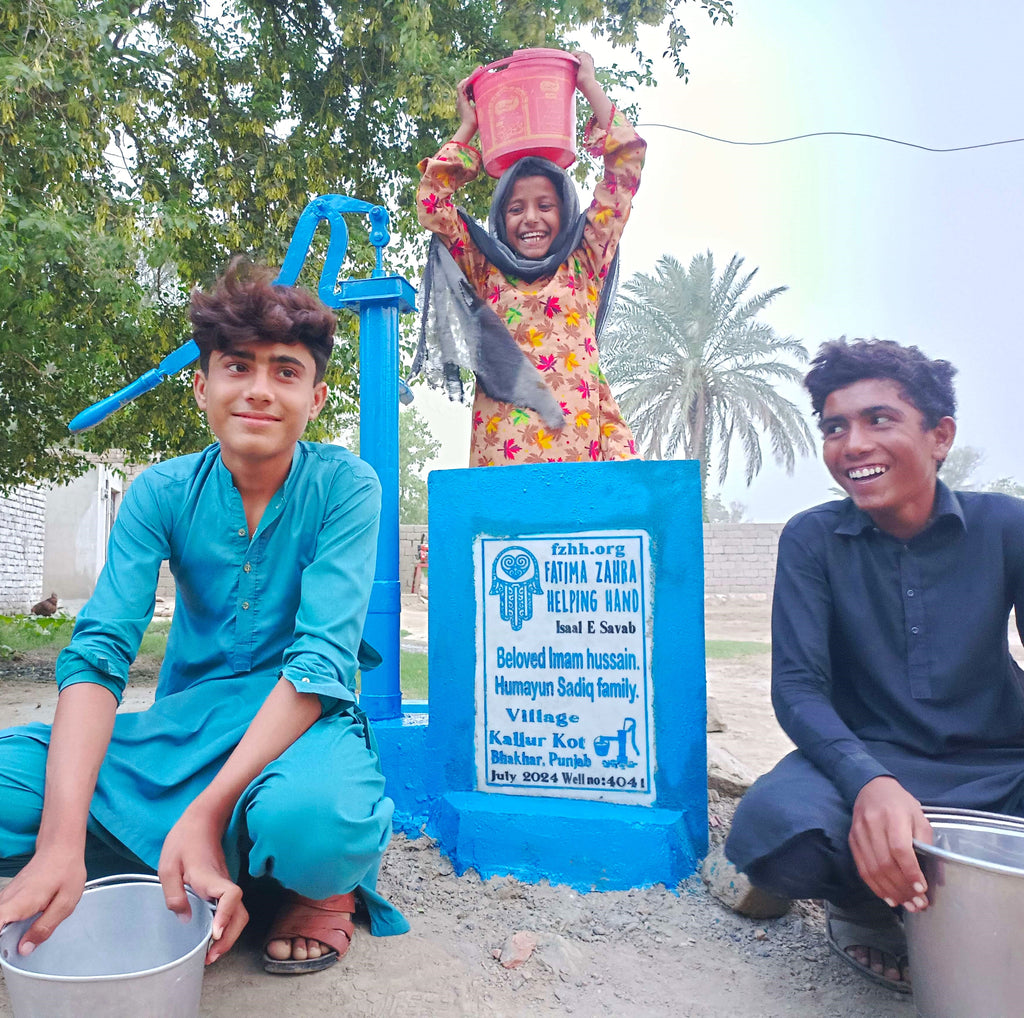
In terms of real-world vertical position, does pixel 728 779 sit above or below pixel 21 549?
above

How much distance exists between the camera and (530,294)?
8.96 feet

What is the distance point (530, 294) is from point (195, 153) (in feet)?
15.9

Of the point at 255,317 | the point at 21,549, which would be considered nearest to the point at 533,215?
the point at 255,317

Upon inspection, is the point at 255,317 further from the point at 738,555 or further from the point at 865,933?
the point at 738,555

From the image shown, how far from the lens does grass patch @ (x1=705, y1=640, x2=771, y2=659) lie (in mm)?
8500

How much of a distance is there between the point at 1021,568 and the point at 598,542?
0.96m

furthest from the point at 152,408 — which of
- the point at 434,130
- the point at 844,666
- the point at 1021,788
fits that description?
the point at 1021,788

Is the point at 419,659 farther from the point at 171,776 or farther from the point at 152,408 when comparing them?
the point at 171,776

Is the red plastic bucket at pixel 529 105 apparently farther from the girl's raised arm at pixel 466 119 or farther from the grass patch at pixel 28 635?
the grass patch at pixel 28 635

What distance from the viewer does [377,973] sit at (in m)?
1.60

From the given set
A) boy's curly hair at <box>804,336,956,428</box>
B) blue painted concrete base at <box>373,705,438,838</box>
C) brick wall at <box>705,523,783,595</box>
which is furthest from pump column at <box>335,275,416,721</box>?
brick wall at <box>705,523,783,595</box>

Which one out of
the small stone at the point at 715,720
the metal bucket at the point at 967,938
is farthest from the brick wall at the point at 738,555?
the metal bucket at the point at 967,938

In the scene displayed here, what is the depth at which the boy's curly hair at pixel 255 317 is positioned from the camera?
68.1 inches

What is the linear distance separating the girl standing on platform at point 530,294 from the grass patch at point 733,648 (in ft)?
20.3
